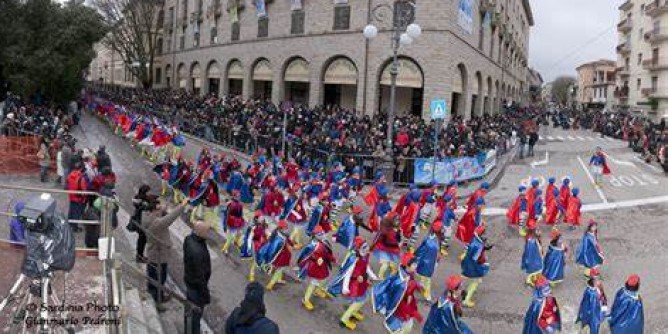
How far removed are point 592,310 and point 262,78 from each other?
105 feet

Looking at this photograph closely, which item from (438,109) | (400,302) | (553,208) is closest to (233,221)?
(400,302)

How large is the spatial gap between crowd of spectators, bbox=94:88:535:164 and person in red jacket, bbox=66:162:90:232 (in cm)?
1044

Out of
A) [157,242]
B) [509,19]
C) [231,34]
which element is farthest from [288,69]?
[157,242]

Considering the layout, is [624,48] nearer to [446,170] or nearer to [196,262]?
[446,170]

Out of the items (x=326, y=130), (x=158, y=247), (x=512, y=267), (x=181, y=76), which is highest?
(x=181, y=76)

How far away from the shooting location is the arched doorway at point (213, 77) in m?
44.9

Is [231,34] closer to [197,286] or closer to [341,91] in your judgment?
[341,91]

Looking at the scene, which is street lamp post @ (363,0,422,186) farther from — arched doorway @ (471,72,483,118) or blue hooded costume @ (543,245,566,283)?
blue hooded costume @ (543,245,566,283)

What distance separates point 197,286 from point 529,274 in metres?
6.53

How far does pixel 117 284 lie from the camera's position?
236 inches

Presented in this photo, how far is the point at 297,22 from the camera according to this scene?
34750 mm

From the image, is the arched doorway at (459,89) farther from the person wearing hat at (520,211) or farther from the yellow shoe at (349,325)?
the yellow shoe at (349,325)

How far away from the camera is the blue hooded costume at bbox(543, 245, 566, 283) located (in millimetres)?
11164

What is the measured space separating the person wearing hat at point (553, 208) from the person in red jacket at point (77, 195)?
37.5ft
